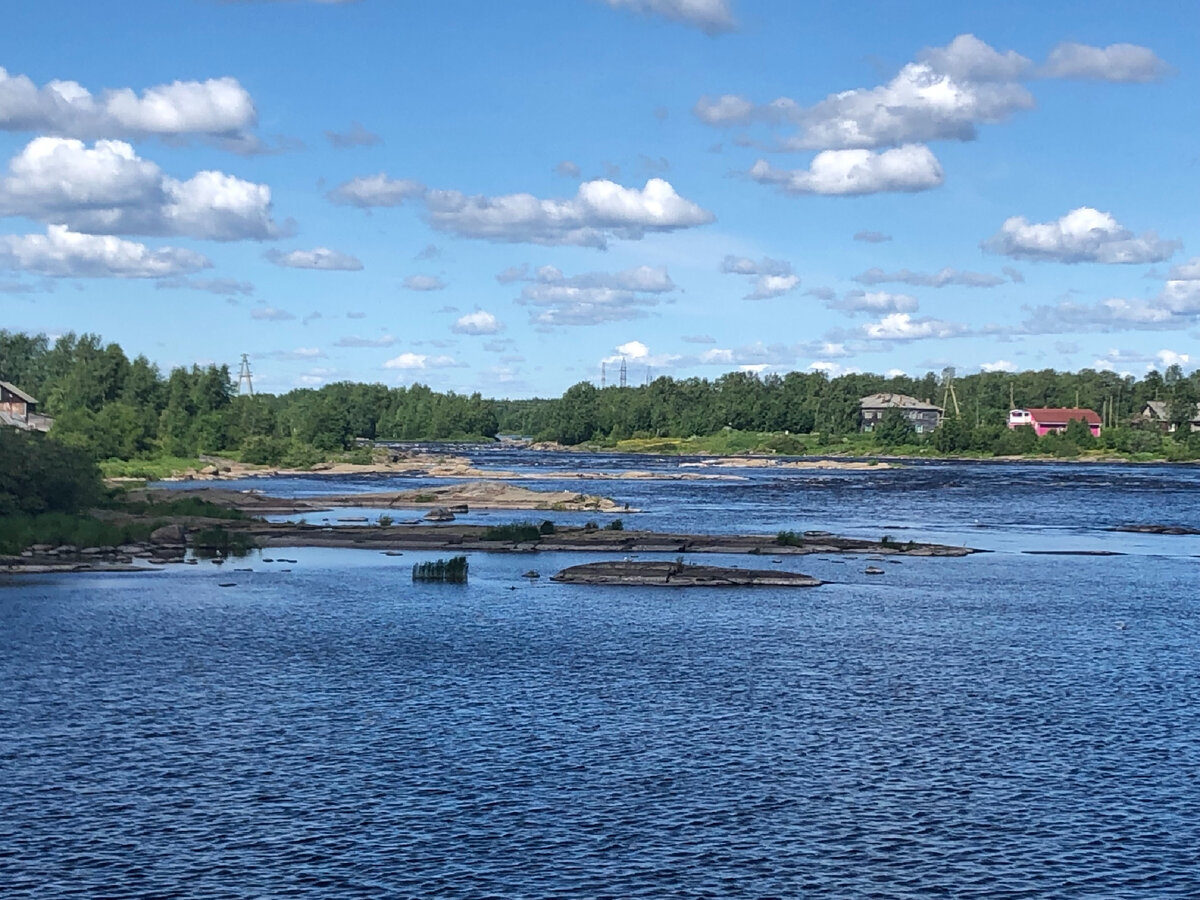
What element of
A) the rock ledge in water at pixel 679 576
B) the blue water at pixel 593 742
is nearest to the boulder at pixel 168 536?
the blue water at pixel 593 742

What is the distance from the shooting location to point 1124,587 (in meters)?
71.2

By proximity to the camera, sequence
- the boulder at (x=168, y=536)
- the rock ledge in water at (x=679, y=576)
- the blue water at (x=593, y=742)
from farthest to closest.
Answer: the boulder at (x=168, y=536) → the rock ledge in water at (x=679, y=576) → the blue water at (x=593, y=742)

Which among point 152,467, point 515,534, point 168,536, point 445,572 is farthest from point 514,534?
point 152,467

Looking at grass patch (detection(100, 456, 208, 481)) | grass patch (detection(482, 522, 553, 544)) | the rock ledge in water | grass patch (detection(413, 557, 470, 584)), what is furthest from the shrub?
grass patch (detection(100, 456, 208, 481))

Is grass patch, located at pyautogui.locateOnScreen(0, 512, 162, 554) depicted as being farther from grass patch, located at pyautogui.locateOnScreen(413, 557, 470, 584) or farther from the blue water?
grass patch, located at pyautogui.locateOnScreen(413, 557, 470, 584)

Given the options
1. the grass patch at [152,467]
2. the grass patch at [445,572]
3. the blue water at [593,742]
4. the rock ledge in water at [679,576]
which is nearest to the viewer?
the blue water at [593,742]

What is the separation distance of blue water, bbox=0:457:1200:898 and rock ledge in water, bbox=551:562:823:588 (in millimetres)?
1629

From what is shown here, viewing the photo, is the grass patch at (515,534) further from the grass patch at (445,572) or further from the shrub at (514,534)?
the grass patch at (445,572)

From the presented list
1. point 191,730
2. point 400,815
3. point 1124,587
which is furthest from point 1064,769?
point 1124,587

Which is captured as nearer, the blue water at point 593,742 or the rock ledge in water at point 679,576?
the blue water at point 593,742

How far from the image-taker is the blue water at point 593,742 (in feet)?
88.2

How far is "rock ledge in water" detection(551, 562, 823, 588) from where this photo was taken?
69.4m

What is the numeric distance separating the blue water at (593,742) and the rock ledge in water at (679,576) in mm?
1629

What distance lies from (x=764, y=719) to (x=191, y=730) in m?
15.8
